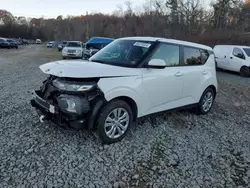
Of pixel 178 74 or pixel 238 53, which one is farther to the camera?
pixel 238 53

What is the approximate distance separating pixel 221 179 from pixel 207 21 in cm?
4395

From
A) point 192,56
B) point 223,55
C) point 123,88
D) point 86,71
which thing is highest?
point 192,56

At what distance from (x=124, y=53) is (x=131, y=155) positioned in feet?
6.23

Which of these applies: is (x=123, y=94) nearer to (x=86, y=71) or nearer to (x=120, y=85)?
(x=120, y=85)

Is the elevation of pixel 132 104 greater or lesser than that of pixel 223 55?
lesser

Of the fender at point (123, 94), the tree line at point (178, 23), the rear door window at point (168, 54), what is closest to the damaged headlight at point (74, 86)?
the fender at point (123, 94)

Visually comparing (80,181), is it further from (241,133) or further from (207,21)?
(207,21)

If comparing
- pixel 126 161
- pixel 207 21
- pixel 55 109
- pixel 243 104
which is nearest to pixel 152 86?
pixel 126 161

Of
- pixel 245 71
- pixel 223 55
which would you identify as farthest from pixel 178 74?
pixel 223 55

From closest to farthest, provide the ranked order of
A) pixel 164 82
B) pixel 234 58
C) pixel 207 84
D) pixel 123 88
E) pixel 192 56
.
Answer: pixel 123 88 → pixel 164 82 → pixel 192 56 → pixel 207 84 → pixel 234 58

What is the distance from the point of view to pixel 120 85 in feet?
11.6

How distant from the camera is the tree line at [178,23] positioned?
33.5m

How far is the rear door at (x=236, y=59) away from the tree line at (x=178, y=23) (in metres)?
16.1

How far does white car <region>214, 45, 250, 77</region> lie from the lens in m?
12.8
